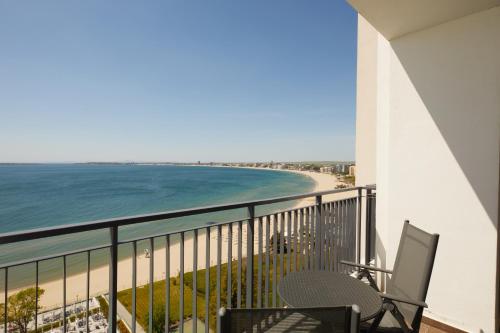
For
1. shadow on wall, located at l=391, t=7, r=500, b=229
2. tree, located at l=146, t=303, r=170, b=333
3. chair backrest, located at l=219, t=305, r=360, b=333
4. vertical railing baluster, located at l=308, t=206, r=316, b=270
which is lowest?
tree, located at l=146, t=303, r=170, b=333

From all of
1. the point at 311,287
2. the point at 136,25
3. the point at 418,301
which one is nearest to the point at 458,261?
the point at 418,301

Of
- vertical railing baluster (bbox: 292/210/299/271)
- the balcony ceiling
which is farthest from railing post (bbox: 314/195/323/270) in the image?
the balcony ceiling

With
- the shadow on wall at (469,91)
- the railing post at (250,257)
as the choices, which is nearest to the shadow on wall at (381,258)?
the shadow on wall at (469,91)

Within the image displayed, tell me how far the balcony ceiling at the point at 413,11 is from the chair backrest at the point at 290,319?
2.30 meters

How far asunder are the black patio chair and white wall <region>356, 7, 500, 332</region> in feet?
2.94

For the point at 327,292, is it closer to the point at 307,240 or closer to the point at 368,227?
the point at 307,240

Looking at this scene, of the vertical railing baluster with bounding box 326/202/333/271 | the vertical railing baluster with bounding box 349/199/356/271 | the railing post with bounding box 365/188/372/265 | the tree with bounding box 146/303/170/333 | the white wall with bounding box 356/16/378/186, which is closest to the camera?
the vertical railing baluster with bounding box 326/202/333/271

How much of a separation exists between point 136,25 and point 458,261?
1670 cm

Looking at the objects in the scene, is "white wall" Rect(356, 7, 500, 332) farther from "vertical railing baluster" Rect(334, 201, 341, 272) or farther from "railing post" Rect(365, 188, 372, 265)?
"railing post" Rect(365, 188, 372, 265)

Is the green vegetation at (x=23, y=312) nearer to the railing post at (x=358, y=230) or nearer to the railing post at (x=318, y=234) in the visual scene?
the railing post at (x=318, y=234)

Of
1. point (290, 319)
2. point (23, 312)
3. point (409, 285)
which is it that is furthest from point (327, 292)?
point (23, 312)

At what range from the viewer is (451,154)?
2479mm

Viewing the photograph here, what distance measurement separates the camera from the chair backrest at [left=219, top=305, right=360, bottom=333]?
754 millimetres

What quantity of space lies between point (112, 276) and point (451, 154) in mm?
2890
